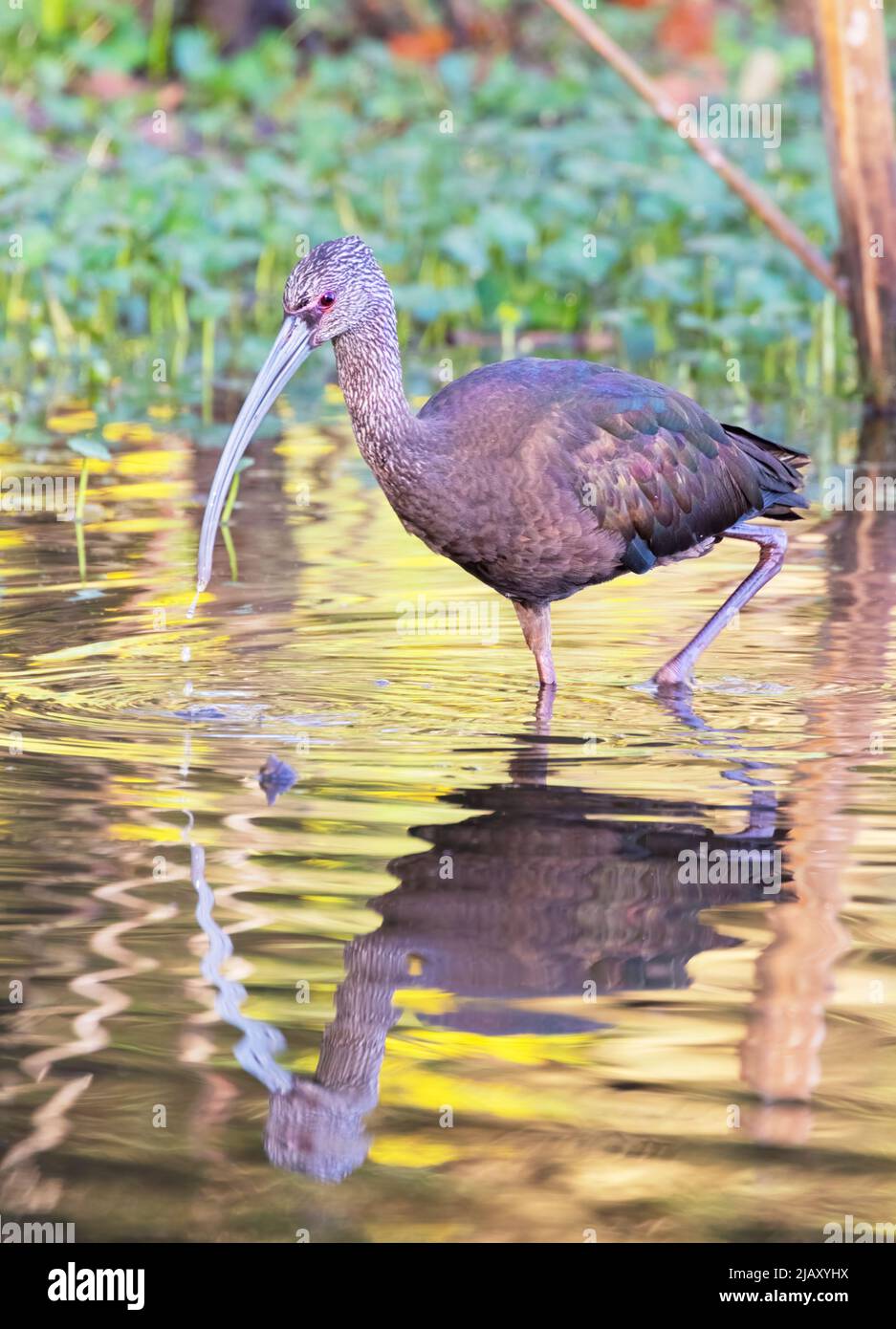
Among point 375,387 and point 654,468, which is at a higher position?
point 375,387

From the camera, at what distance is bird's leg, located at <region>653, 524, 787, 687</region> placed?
7727 millimetres

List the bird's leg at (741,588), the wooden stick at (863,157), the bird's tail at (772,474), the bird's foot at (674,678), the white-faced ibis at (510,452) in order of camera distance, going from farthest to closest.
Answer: the wooden stick at (863,157) < the bird's tail at (772,474) < the bird's leg at (741,588) < the bird's foot at (674,678) < the white-faced ibis at (510,452)

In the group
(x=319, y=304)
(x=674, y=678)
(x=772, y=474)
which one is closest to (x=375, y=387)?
(x=319, y=304)

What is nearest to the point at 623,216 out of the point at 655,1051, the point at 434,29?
the point at 434,29

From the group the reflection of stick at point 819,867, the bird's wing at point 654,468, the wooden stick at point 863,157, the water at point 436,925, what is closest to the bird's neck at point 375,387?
the bird's wing at point 654,468

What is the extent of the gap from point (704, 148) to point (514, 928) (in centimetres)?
806

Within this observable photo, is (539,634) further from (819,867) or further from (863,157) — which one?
(863,157)

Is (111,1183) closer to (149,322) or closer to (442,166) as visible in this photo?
(149,322)

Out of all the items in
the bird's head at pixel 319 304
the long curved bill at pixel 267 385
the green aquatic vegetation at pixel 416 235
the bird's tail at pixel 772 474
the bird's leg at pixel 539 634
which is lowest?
the bird's leg at pixel 539 634

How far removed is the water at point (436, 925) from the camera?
4.04 m

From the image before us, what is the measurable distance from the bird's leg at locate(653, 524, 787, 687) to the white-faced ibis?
0.05ft

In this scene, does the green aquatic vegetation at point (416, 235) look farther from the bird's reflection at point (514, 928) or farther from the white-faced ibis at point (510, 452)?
the bird's reflection at point (514, 928)

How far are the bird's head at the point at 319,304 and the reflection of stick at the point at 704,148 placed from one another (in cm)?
483

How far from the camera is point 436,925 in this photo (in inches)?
205
